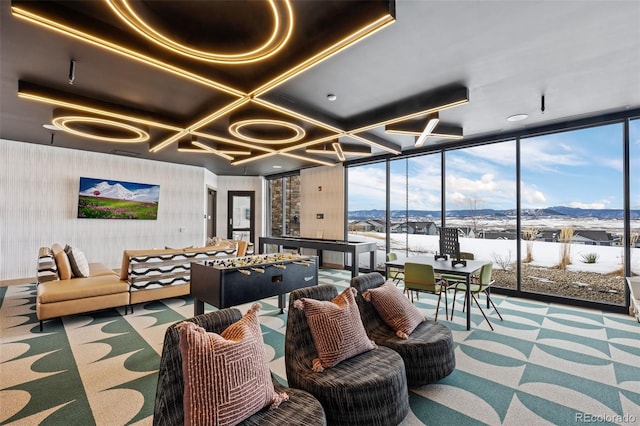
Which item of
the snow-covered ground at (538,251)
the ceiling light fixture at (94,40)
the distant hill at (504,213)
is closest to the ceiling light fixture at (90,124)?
the ceiling light fixture at (94,40)

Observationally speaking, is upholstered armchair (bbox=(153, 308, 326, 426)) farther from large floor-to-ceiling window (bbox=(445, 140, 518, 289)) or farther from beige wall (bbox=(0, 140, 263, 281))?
beige wall (bbox=(0, 140, 263, 281))

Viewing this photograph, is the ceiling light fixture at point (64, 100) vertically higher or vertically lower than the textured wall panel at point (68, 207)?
higher

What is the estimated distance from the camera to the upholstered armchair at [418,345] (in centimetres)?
232

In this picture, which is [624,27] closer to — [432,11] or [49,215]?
[432,11]

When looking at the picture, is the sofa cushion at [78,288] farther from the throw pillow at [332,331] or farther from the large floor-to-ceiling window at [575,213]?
the large floor-to-ceiling window at [575,213]

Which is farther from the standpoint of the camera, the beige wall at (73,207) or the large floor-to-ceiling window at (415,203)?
the large floor-to-ceiling window at (415,203)

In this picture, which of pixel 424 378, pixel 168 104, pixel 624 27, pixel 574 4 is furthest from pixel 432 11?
pixel 168 104

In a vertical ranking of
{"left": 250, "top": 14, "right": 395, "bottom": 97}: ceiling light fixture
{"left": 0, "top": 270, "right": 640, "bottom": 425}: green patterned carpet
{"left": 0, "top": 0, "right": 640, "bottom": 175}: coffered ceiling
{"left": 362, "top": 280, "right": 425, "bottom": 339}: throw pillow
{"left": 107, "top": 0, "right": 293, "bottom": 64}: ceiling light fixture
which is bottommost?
{"left": 0, "top": 270, "right": 640, "bottom": 425}: green patterned carpet

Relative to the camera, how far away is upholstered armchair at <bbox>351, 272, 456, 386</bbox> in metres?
2.32

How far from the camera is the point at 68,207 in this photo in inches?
260

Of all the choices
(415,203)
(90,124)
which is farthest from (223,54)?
(415,203)

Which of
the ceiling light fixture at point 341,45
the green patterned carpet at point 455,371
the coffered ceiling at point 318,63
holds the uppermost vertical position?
the coffered ceiling at point 318,63

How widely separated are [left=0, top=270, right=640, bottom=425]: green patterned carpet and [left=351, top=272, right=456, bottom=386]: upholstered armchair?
0.56ft

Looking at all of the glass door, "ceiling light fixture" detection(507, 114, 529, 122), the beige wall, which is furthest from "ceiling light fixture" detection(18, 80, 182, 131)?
the glass door
